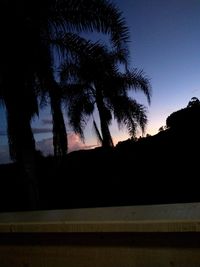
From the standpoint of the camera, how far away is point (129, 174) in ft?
51.2

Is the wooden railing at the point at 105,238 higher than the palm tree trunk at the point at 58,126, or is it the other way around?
the palm tree trunk at the point at 58,126

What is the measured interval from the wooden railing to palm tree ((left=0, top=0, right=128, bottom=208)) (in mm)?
7006

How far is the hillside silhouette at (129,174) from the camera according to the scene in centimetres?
1397

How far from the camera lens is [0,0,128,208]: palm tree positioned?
8.63 m

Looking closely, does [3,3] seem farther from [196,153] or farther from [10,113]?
[196,153]

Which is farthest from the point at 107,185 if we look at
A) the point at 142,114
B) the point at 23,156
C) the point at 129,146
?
the point at 23,156

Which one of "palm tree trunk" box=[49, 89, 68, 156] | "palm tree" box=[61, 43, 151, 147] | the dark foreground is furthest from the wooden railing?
"palm tree" box=[61, 43, 151, 147]

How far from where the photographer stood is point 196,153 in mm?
14016

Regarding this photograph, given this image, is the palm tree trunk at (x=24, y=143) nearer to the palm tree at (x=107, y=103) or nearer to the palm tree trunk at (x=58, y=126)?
the palm tree trunk at (x=58, y=126)

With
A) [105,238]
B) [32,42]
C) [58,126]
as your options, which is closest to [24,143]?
[58,126]

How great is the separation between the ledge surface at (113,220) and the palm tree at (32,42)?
699 cm

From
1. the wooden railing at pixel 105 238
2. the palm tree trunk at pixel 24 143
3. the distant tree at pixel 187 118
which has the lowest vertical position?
the wooden railing at pixel 105 238

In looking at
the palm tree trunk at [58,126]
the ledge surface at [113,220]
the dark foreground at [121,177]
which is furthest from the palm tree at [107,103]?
the ledge surface at [113,220]

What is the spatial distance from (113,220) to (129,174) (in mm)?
13889
